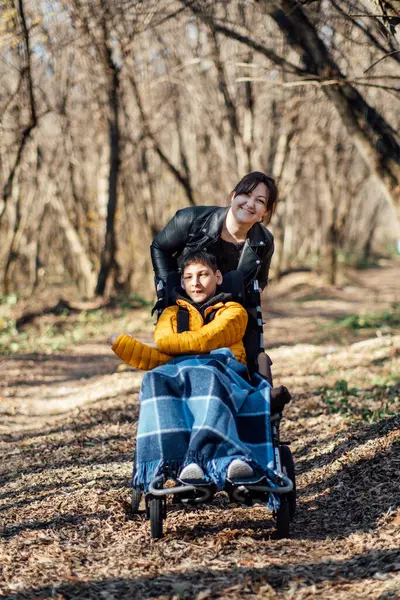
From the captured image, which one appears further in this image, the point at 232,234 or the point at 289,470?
the point at 232,234

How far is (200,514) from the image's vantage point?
4375 mm

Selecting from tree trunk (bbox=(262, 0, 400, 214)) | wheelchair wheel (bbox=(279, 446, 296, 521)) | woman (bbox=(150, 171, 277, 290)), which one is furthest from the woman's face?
tree trunk (bbox=(262, 0, 400, 214))

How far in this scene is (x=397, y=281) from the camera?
78.0ft

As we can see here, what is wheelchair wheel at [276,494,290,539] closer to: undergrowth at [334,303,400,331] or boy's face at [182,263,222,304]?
boy's face at [182,263,222,304]

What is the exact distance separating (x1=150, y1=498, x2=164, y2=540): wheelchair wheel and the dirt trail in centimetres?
6

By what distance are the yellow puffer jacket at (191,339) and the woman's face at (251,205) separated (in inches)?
28.4

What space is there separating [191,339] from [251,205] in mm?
1136

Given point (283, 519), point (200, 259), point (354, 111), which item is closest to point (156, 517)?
point (283, 519)

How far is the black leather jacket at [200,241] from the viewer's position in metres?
4.84

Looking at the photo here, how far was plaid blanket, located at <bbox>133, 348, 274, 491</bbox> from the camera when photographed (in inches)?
145

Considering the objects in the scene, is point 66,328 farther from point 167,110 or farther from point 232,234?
point 232,234

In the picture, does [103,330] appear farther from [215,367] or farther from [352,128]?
[215,367]

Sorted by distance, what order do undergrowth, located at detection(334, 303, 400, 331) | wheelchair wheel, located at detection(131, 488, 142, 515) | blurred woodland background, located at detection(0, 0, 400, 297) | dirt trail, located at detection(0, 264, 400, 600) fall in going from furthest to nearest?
undergrowth, located at detection(334, 303, 400, 331) < blurred woodland background, located at detection(0, 0, 400, 297) < wheelchair wheel, located at detection(131, 488, 142, 515) < dirt trail, located at detection(0, 264, 400, 600)

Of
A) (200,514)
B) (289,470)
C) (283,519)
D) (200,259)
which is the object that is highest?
(200,259)
